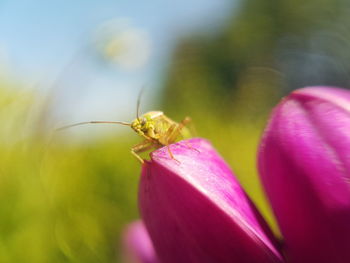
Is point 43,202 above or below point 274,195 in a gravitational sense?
below

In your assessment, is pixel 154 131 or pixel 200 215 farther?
pixel 154 131

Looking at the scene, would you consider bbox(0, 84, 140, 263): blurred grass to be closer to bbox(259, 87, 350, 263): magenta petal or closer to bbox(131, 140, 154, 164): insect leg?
bbox(131, 140, 154, 164): insect leg

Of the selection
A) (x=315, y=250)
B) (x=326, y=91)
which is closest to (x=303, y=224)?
(x=315, y=250)

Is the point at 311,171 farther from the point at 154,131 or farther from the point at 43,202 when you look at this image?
the point at 43,202


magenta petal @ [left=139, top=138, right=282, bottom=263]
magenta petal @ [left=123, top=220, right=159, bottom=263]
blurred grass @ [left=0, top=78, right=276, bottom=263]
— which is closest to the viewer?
magenta petal @ [left=139, top=138, right=282, bottom=263]

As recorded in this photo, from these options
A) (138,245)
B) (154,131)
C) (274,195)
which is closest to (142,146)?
(154,131)

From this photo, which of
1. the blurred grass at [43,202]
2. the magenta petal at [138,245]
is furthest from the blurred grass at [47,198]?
the magenta petal at [138,245]

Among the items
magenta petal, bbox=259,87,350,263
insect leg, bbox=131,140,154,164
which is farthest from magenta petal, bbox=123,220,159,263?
magenta petal, bbox=259,87,350,263

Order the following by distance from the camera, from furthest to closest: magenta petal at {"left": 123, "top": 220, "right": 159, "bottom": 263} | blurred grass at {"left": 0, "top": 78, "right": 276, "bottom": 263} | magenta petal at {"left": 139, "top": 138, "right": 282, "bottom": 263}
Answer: blurred grass at {"left": 0, "top": 78, "right": 276, "bottom": 263}, magenta petal at {"left": 123, "top": 220, "right": 159, "bottom": 263}, magenta petal at {"left": 139, "top": 138, "right": 282, "bottom": 263}
